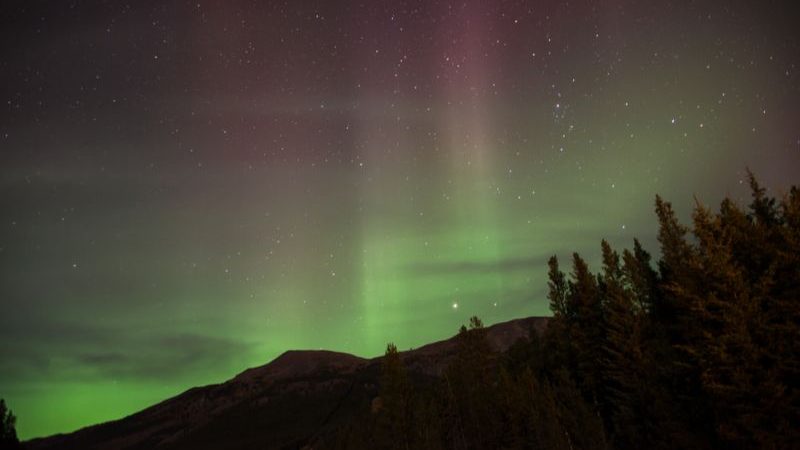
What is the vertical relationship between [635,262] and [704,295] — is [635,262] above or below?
above

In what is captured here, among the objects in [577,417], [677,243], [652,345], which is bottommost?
[577,417]

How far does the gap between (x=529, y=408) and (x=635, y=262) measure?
18.6 metres

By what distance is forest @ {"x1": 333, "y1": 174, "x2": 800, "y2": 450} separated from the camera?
89.3ft

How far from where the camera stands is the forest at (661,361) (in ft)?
89.3

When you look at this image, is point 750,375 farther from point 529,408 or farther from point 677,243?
point 529,408

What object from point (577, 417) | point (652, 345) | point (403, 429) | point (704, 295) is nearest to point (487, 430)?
point (403, 429)

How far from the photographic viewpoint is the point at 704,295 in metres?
30.9

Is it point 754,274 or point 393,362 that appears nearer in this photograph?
point 754,274

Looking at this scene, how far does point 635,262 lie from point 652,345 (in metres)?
11.6

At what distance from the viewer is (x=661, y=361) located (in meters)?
41.0

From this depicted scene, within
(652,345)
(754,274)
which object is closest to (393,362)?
(652,345)

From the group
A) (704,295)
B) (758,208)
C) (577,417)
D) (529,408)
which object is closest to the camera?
(704,295)

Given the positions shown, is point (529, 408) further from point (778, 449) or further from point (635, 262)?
point (778, 449)

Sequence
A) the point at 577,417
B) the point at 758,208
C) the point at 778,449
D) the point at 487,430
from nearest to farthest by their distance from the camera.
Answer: the point at 778,449, the point at 758,208, the point at 577,417, the point at 487,430
